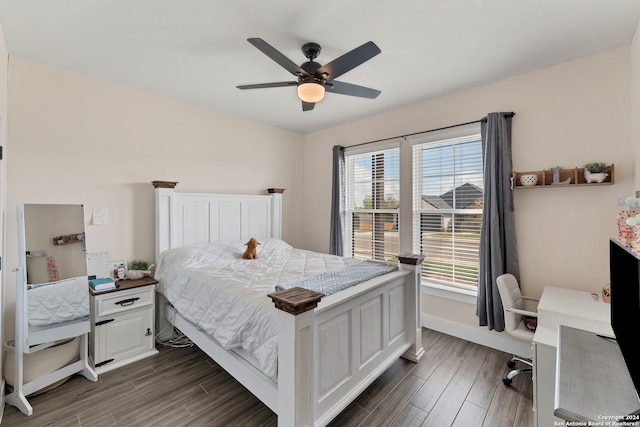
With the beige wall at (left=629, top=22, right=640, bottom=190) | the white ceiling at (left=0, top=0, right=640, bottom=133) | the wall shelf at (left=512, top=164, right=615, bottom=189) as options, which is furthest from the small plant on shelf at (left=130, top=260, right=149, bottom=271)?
the beige wall at (left=629, top=22, right=640, bottom=190)

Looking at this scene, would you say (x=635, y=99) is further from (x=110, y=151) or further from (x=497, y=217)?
(x=110, y=151)

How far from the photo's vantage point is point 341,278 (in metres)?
2.12

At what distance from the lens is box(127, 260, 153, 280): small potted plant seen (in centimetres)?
275

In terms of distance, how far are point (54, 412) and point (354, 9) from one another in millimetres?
3368

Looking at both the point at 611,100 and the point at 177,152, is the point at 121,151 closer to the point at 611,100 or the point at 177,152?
the point at 177,152

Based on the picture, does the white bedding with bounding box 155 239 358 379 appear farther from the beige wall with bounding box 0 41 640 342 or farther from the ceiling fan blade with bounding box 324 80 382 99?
the ceiling fan blade with bounding box 324 80 382 99

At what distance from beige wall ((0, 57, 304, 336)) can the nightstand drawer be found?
55 centimetres

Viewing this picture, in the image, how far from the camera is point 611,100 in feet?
7.13

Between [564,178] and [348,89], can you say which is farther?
[564,178]

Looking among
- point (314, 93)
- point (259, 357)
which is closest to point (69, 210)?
point (259, 357)

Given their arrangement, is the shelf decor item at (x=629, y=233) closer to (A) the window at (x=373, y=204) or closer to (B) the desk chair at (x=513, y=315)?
(B) the desk chair at (x=513, y=315)

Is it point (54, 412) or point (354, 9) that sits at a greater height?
point (354, 9)

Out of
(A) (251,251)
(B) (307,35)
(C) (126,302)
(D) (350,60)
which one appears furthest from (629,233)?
(C) (126,302)

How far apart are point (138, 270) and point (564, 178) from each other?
13.5 ft
